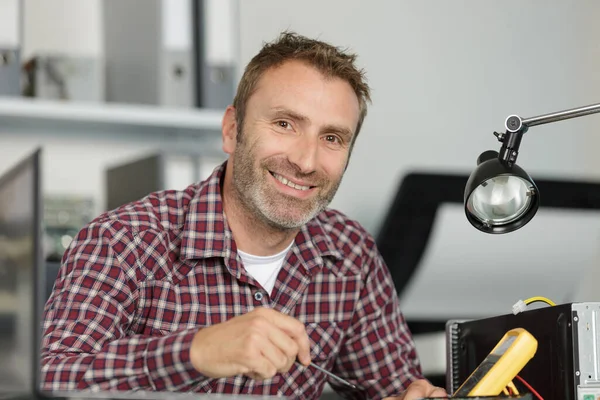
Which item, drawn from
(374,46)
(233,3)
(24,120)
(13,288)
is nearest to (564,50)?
(374,46)

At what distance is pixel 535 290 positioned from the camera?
2641 mm

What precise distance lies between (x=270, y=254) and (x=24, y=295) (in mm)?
866

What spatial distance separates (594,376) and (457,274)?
1.48m

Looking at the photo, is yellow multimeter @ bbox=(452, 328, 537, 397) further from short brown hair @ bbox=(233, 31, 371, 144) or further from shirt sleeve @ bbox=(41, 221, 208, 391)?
short brown hair @ bbox=(233, 31, 371, 144)

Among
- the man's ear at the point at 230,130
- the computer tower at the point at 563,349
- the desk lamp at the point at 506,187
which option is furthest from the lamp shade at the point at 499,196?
the man's ear at the point at 230,130

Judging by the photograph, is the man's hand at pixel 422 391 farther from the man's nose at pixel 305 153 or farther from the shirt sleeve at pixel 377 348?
the man's nose at pixel 305 153

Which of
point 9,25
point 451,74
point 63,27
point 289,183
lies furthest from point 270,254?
point 451,74

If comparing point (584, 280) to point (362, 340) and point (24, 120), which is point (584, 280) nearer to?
point (362, 340)

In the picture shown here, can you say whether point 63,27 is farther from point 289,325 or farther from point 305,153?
point 289,325

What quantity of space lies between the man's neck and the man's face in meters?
0.02

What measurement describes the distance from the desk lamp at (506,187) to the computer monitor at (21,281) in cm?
61

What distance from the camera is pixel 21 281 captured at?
826mm

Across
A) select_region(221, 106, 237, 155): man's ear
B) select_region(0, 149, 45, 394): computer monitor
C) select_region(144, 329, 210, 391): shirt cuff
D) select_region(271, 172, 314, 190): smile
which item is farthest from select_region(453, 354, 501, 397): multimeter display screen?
select_region(221, 106, 237, 155): man's ear

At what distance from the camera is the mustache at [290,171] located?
1591mm
